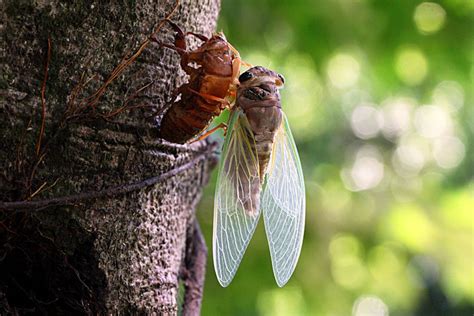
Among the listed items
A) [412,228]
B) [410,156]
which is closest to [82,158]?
[412,228]

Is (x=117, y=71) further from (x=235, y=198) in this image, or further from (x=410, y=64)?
(x=410, y=64)

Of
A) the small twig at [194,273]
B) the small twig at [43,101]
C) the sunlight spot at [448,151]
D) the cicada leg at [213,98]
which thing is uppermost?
the sunlight spot at [448,151]

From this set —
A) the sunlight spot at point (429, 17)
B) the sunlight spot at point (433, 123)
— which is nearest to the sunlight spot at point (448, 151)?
the sunlight spot at point (433, 123)

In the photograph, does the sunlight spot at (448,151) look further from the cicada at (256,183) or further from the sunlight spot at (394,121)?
the cicada at (256,183)

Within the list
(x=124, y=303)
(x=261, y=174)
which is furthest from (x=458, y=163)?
(x=124, y=303)

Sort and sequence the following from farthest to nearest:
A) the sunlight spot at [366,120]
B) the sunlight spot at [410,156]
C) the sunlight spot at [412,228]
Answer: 1. the sunlight spot at [366,120]
2. the sunlight spot at [410,156]
3. the sunlight spot at [412,228]
